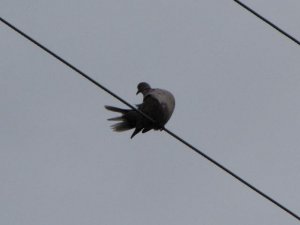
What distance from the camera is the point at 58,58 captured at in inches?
298

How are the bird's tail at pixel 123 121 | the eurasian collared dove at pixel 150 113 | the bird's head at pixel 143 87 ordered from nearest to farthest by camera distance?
the eurasian collared dove at pixel 150 113, the bird's tail at pixel 123 121, the bird's head at pixel 143 87

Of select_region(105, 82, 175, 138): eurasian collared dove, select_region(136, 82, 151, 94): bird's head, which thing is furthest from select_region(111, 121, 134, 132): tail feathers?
select_region(136, 82, 151, 94): bird's head

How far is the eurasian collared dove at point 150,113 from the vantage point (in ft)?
38.1

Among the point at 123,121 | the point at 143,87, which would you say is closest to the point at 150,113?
the point at 123,121

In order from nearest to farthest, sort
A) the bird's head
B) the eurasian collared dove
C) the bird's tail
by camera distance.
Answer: the eurasian collared dove → the bird's tail → the bird's head

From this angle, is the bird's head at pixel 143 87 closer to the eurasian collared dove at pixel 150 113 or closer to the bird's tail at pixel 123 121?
the eurasian collared dove at pixel 150 113

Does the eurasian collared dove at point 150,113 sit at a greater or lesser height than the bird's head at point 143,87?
lesser

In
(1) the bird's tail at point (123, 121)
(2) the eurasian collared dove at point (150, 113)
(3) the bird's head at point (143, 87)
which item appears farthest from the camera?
(3) the bird's head at point (143, 87)

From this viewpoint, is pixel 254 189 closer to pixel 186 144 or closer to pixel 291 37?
pixel 186 144

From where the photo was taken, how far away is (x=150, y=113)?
1162 cm

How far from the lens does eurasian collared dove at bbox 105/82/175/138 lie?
38.1 feet

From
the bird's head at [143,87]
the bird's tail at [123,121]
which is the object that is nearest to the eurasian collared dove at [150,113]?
the bird's tail at [123,121]

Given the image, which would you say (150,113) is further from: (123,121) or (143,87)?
(143,87)

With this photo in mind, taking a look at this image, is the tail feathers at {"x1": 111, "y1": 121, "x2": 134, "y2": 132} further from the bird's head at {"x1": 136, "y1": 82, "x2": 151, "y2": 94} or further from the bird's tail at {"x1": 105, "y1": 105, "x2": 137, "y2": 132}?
the bird's head at {"x1": 136, "y1": 82, "x2": 151, "y2": 94}
